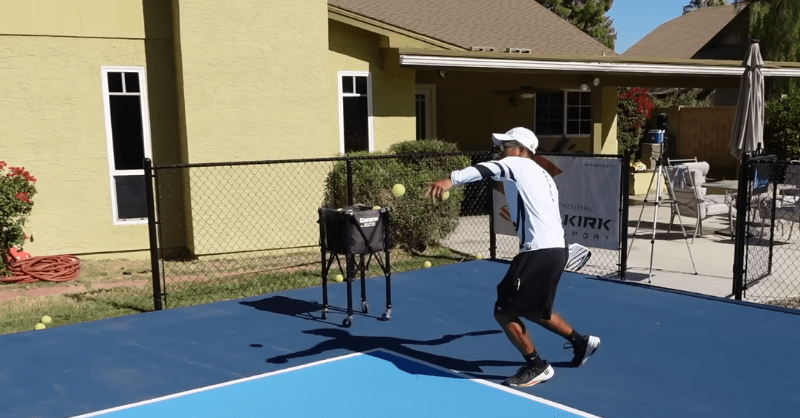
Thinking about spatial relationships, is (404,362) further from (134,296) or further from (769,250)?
(769,250)

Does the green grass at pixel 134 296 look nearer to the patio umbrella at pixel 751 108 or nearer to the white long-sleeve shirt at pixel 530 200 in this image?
the white long-sleeve shirt at pixel 530 200

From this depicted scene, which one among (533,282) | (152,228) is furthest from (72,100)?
(533,282)

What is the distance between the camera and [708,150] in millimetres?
23859

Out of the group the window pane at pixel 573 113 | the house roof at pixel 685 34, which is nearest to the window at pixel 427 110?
the window pane at pixel 573 113

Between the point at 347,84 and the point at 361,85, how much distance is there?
0.28 m

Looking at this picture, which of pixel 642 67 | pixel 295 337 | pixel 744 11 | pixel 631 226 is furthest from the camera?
pixel 744 11

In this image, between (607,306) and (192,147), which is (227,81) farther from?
(607,306)

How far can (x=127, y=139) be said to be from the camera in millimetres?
11508

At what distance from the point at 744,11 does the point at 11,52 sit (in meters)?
29.2

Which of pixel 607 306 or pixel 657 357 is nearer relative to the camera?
pixel 657 357

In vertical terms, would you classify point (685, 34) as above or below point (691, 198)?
above

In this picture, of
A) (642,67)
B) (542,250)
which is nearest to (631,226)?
(642,67)

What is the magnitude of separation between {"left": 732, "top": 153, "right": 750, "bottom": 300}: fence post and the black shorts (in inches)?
134

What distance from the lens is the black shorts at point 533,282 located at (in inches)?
217
